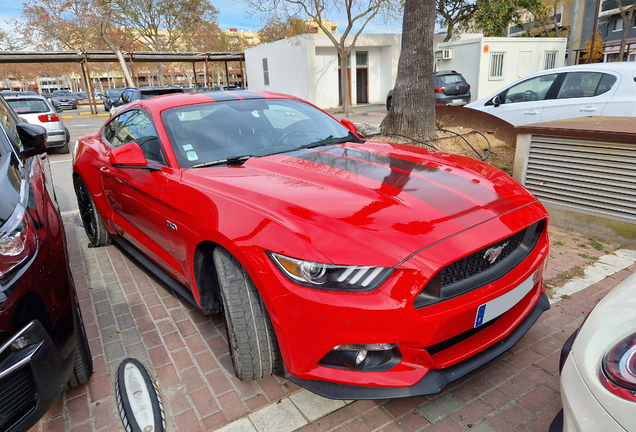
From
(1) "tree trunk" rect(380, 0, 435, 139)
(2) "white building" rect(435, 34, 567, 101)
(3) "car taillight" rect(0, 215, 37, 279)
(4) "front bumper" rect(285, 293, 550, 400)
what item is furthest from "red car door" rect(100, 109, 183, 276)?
(2) "white building" rect(435, 34, 567, 101)

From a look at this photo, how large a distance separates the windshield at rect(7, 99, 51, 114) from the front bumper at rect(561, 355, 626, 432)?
13.1 m

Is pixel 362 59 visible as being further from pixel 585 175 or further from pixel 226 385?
pixel 226 385

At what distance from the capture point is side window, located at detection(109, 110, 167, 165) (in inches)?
118

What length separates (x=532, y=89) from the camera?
7.27 m

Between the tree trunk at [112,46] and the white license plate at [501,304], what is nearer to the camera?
the white license plate at [501,304]

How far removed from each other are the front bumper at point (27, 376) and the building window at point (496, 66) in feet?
74.3

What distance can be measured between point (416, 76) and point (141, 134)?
17.1ft

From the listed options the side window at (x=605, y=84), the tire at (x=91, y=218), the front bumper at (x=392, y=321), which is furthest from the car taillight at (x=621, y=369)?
the side window at (x=605, y=84)

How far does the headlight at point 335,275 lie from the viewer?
5.77 feet

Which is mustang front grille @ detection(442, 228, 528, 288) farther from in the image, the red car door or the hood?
the red car door

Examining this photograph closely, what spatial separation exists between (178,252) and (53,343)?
0.94 metres

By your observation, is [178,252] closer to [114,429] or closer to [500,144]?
[114,429]

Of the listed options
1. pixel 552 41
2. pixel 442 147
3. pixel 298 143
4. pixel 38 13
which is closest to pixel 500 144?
pixel 442 147

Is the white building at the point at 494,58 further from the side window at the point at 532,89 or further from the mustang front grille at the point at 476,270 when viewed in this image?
the mustang front grille at the point at 476,270
